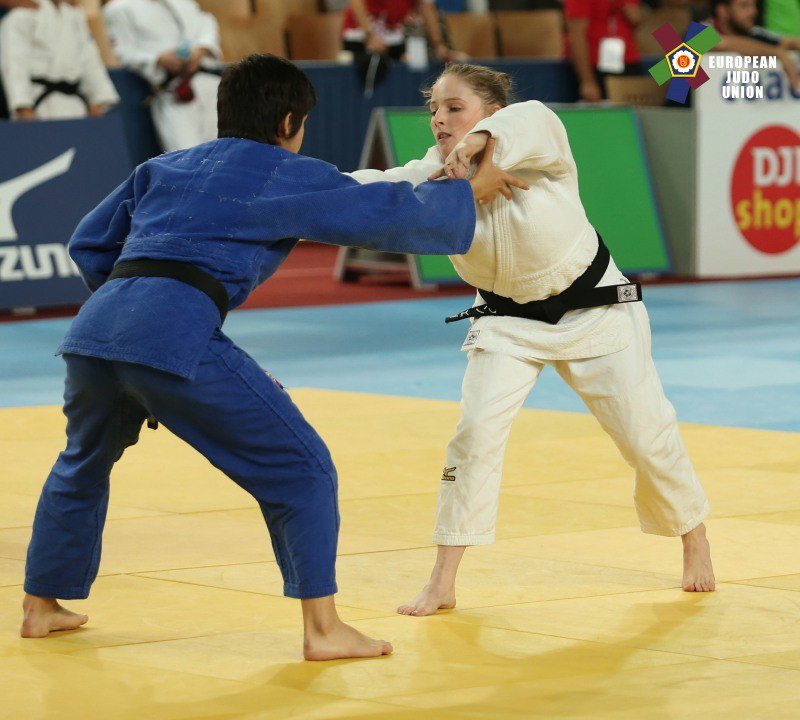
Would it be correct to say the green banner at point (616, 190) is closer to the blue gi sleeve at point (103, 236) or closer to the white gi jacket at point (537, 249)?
the white gi jacket at point (537, 249)

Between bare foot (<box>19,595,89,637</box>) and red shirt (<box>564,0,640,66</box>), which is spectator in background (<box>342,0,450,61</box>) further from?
bare foot (<box>19,595,89,637</box>)

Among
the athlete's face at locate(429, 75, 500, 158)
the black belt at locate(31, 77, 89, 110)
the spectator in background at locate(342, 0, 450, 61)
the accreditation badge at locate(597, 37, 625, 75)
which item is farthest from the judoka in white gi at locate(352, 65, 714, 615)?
the accreditation badge at locate(597, 37, 625, 75)

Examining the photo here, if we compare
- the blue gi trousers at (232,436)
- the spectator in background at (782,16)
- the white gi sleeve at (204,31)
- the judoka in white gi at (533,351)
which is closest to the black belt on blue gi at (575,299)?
the judoka in white gi at (533,351)

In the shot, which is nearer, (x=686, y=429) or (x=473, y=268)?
(x=473, y=268)

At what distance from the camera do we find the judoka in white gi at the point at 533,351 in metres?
4.12

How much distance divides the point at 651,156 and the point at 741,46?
1.18m

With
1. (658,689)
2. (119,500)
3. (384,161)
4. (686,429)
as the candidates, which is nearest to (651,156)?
(384,161)

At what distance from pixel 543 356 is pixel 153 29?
1057 centimetres

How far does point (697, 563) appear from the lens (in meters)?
4.30

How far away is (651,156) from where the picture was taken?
1388cm

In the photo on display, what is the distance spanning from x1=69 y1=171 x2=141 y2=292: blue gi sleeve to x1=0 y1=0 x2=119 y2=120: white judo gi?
9.20 m

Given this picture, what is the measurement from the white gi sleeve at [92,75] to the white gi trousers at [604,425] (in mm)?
9462

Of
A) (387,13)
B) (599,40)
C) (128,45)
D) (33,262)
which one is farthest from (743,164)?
(33,262)

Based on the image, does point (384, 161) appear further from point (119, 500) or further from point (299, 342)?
point (119, 500)
